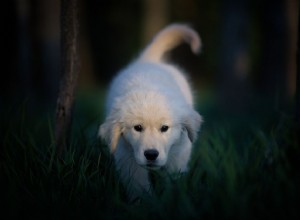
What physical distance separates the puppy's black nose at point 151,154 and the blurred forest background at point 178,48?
1150mm

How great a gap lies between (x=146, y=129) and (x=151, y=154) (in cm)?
31

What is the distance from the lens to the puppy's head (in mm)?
4062

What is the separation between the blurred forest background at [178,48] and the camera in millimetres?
9500

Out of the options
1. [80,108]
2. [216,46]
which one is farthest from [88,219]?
[216,46]

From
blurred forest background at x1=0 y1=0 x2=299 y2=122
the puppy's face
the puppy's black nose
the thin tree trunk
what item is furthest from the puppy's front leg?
blurred forest background at x1=0 y1=0 x2=299 y2=122

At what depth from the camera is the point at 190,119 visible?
171 inches

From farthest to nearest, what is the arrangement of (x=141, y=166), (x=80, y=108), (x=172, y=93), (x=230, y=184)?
(x=80, y=108) < (x=172, y=93) < (x=141, y=166) < (x=230, y=184)

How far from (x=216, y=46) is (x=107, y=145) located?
18016 millimetres

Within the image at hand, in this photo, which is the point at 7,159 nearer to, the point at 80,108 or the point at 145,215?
the point at 145,215

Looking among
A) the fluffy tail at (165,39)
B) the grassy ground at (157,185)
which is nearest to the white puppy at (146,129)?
the grassy ground at (157,185)

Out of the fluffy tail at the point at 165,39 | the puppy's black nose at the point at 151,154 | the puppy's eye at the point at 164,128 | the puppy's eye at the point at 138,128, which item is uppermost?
the fluffy tail at the point at 165,39

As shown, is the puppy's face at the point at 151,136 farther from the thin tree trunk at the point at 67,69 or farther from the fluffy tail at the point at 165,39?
the fluffy tail at the point at 165,39

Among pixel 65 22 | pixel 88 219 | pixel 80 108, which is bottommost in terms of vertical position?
pixel 80 108

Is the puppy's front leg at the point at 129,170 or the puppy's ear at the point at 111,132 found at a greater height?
the puppy's ear at the point at 111,132
